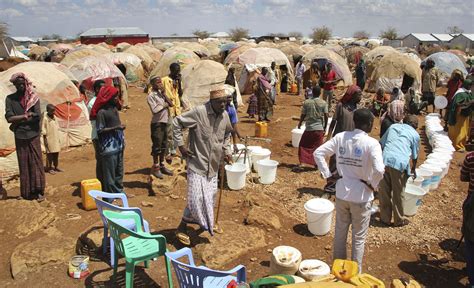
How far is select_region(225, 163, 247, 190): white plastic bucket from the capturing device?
636 centimetres

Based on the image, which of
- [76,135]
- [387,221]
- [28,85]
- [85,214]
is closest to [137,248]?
[85,214]

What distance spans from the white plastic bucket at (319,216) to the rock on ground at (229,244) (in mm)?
643

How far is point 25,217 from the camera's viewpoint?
4988 mm

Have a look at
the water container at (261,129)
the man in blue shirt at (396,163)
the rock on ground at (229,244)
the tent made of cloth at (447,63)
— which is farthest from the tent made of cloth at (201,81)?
the tent made of cloth at (447,63)

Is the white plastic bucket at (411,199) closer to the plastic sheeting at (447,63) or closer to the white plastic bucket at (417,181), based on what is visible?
the white plastic bucket at (417,181)

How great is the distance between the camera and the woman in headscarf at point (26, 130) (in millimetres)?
5082

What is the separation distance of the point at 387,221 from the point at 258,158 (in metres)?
2.67

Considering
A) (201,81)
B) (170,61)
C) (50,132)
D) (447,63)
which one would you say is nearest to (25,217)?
(50,132)

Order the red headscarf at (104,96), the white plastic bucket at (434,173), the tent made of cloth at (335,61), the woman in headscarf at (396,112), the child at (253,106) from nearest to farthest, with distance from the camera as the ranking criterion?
1. the red headscarf at (104,96)
2. the woman in headscarf at (396,112)
3. the white plastic bucket at (434,173)
4. the child at (253,106)
5. the tent made of cloth at (335,61)

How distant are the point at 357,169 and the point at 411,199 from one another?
2.47 meters

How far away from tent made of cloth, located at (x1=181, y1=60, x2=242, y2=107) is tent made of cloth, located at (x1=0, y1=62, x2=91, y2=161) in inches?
178

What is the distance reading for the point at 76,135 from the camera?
30.8 ft

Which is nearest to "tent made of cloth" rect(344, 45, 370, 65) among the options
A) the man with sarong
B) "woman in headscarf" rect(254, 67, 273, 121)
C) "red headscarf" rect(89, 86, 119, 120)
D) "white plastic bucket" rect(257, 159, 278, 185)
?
"woman in headscarf" rect(254, 67, 273, 121)

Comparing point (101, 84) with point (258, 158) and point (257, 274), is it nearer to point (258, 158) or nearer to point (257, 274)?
point (258, 158)
